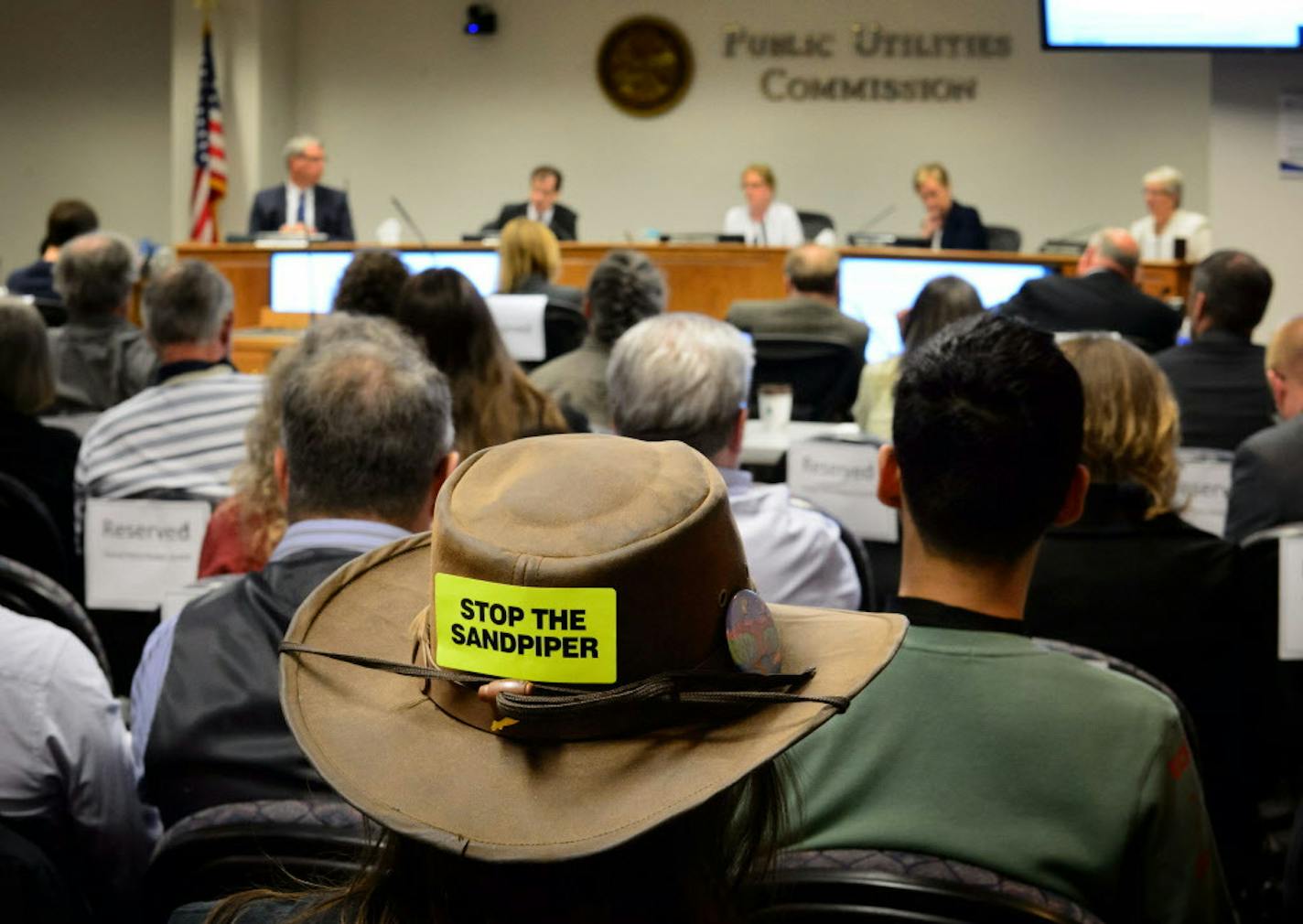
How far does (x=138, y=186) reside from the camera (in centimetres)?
1232

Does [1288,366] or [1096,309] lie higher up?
[1096,309]

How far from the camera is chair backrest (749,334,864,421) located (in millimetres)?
5852

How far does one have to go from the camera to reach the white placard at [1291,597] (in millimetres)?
2490

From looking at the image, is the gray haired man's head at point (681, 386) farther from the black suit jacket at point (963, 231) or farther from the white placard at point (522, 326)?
the black suit jacket at point (963, 231)

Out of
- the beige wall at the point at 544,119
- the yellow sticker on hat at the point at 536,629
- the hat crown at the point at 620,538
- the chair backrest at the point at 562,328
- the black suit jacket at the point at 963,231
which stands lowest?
the yellow sticker on hat at the point at 536,629

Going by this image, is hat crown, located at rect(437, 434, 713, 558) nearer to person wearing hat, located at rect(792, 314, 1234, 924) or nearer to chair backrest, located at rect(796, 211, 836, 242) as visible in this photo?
person wearing hat, located at rect(792, 314, 1234, 924)

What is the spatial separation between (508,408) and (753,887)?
241 cm

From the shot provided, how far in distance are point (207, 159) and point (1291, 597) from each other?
30.7 ft

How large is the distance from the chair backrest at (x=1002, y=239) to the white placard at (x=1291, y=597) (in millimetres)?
7452

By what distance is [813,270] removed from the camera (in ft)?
20.3

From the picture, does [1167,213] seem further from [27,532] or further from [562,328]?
[27,532]

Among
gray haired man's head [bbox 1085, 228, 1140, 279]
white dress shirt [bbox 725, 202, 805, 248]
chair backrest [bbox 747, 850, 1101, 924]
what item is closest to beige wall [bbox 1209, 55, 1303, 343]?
gray haired man's head [bbox 1085, 228, 1140, 279]

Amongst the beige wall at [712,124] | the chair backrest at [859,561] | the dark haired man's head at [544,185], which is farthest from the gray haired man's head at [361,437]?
the beige wall at [712,124]

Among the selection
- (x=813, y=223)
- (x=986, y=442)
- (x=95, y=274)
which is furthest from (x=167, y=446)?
(x=813, y=223)
